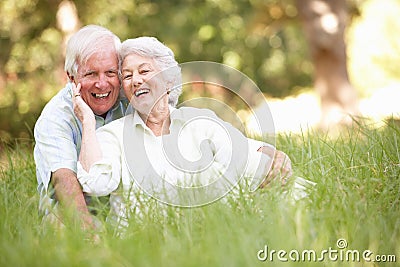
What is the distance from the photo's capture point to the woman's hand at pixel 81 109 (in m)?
2.83

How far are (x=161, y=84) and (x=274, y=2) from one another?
8.10 metres

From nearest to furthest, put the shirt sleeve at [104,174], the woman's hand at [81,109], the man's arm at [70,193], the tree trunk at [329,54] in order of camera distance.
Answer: the man's arm at [70,193] < the shirt sleeve at [104,174] < the woman's hand at [81,109] < the tree trunk at [329,54]

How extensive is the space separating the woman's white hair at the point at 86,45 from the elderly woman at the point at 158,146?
11 centimetres

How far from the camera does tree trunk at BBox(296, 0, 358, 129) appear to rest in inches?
315

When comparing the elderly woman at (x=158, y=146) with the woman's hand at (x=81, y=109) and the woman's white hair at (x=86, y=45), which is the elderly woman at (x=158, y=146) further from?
the woman's white hair at (x=86, y=45)

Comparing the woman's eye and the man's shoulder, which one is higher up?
the woman's eye

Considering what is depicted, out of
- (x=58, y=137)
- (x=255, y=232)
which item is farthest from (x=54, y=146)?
(x=255, y=232)

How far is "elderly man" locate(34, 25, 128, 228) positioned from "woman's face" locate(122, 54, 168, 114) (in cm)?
13

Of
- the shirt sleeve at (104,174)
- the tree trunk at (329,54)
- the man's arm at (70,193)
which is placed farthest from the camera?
the tree trunk at (329,54)

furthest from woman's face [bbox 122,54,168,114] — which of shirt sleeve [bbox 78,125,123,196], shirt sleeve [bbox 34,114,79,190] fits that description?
shirt sleeve [bbox 34,114,79,190]

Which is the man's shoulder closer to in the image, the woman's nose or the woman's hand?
the woman's hand

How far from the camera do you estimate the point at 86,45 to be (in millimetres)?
2941

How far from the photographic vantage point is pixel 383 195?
104 inches

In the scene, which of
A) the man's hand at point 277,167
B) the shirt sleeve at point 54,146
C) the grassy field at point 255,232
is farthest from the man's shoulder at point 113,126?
the man's hand at point 277,167
